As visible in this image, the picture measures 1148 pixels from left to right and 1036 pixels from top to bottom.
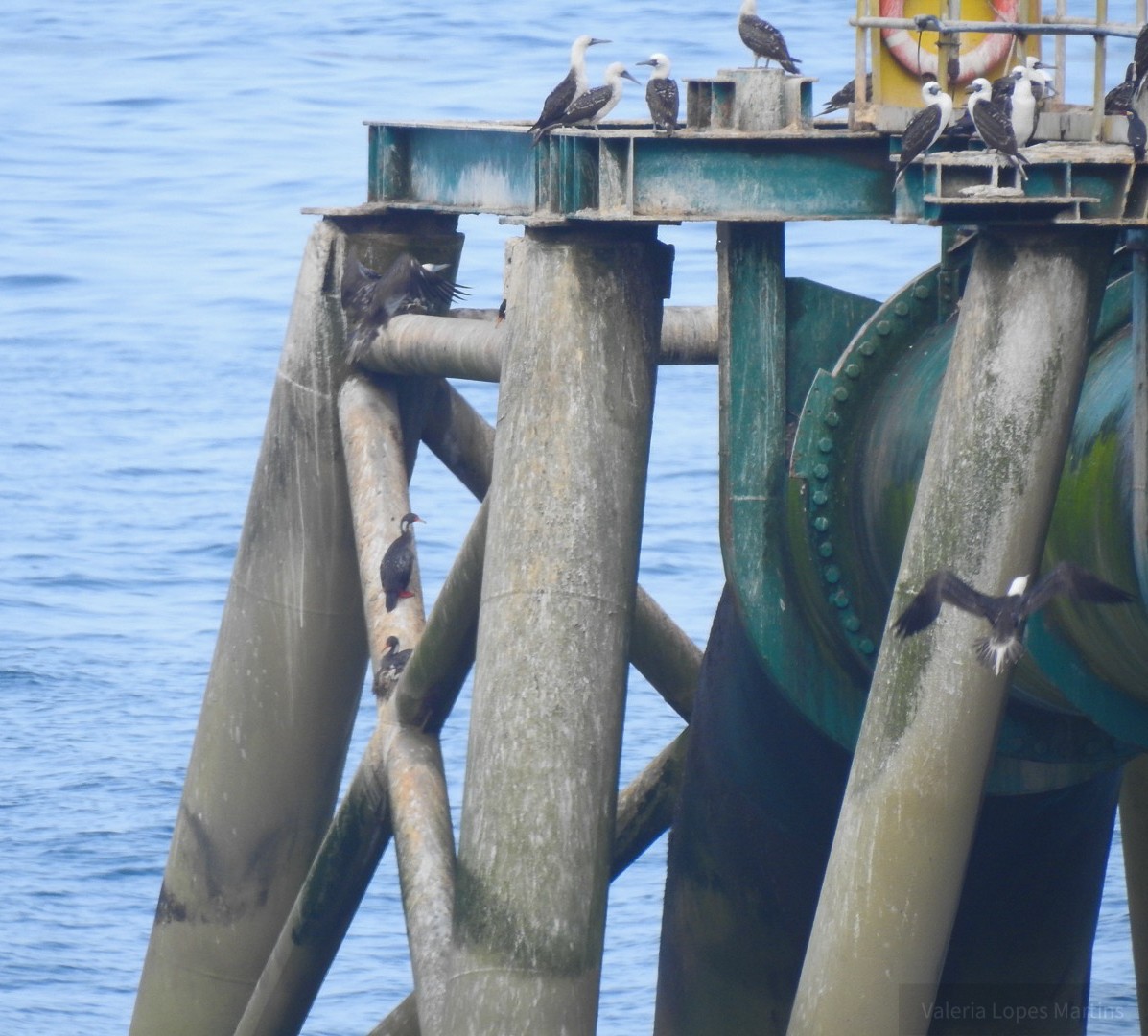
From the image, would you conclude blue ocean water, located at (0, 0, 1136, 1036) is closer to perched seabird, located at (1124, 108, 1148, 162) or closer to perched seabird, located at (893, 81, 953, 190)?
perched seabird, located at (893, 81, 953, 190)

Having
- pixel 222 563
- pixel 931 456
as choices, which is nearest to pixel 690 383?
pixel 222 563

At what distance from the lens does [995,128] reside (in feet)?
21.1

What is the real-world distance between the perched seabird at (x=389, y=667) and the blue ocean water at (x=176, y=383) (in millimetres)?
6161

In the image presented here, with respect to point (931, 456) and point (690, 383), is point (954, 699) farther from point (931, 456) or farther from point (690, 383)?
point (690, 383)

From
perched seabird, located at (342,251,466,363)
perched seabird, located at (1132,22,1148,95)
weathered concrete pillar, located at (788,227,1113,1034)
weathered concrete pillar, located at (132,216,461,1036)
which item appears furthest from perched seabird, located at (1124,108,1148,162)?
weathered concrete pillar, located at (132,216,461,1036)

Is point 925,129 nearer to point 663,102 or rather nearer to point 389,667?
point 663,102

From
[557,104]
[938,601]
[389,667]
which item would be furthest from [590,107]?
[938,601]

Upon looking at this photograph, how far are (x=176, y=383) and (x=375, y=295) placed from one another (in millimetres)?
23788

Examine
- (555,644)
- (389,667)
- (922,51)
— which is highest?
(922,51)

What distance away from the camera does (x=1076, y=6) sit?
5028cm

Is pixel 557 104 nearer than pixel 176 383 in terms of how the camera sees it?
Yes

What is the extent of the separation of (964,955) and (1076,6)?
44453mm

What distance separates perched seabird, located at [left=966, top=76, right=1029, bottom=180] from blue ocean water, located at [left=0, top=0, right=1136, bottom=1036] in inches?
362

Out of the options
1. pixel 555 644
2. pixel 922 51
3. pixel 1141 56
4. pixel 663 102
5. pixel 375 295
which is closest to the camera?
pixel 1141 56
